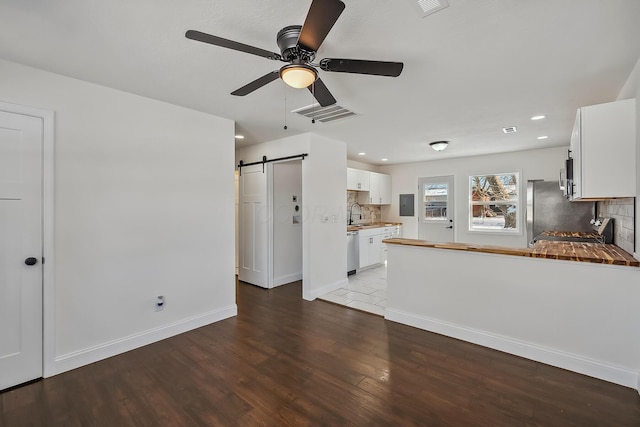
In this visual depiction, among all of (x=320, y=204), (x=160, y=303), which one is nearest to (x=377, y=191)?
(x=320, y=204)

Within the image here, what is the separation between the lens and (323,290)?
431 cm

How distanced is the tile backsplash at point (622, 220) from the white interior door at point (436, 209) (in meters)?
2.85

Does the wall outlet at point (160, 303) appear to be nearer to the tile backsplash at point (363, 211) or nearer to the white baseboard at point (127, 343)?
the white baseboard at point (127, 343)

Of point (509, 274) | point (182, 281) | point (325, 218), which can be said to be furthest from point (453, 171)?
point (182, 281)

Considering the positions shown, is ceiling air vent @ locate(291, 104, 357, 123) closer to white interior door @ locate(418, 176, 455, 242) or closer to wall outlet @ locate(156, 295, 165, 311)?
wall outlet @ locate(156, 295, 165, 311)

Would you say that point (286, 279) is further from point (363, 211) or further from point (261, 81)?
point (261, 81)

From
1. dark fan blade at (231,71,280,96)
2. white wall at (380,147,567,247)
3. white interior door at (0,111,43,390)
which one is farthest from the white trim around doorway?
white wall at (380,147,567,247)

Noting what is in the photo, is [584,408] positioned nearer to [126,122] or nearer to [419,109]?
[419,109]

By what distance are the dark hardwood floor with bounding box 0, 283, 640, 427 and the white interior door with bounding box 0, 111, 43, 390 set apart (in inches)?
9.5

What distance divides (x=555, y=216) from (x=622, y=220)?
162 cm

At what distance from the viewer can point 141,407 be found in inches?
76.7

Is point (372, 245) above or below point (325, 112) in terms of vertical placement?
below

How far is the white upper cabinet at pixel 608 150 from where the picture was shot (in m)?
2.20

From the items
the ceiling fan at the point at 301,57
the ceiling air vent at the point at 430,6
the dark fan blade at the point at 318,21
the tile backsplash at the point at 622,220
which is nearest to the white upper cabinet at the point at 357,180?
the tile backsplash at the point at 622,220
